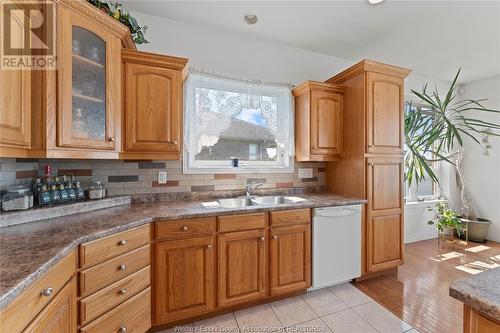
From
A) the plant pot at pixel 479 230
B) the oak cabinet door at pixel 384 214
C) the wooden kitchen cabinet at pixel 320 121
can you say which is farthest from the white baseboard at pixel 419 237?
the wooden kitchen cabinet at pixel 320 121

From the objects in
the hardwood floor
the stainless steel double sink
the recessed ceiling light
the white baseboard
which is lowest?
the hardwood floor

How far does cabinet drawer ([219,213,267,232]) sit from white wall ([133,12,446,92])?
1605mm

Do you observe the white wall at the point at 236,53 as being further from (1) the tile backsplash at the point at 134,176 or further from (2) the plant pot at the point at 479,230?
(2) the plant pot at the point at 479,230

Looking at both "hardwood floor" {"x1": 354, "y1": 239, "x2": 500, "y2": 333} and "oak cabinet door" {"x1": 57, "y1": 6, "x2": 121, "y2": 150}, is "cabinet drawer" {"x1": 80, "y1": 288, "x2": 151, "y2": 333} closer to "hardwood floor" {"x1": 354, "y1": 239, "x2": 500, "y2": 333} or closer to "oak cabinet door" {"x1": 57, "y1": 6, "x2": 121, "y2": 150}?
"oak cabinet door" {"x1": 57, "y1": 6, "x2": 121, "y2": 150}

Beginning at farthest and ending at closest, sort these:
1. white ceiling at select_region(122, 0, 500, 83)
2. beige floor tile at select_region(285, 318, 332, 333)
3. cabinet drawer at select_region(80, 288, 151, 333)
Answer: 1. white ceiling at select_region(122, 0, 500, 83)
2. beige floor tile at select_region(285, 318, 332, 333)
3. cabinet drawer at select_region(80, 288, 151, 333)

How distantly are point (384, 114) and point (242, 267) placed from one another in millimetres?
2129

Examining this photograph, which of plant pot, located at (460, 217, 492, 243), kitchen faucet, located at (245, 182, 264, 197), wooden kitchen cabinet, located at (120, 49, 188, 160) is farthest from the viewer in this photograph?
plant pot, located at (460, 217, 492, 243)

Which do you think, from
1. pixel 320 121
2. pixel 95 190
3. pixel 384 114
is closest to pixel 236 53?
pixel 320 121

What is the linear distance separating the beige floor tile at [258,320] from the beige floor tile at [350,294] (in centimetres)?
71

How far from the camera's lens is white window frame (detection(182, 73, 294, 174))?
2.31 m

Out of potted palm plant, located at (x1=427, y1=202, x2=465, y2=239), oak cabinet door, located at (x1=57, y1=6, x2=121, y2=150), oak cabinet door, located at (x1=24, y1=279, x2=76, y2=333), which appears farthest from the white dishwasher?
potted palm plant, located at (x1=427, y1=202, x2=465, y2=239)

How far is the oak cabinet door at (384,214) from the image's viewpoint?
2377 millimetres

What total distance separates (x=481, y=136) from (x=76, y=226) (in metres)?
5.56

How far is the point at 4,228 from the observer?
1.25 metres
